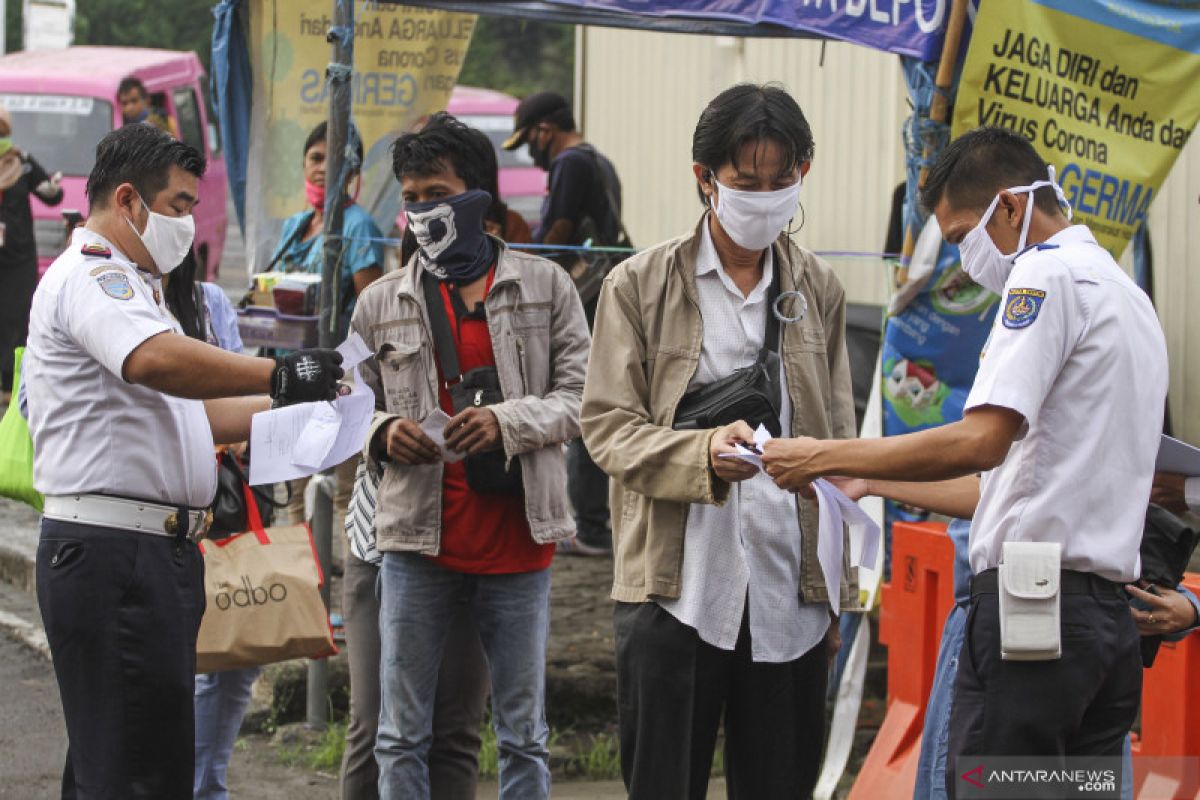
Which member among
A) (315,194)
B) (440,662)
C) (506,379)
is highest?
(315,194)

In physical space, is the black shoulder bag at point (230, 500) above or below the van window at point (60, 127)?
below

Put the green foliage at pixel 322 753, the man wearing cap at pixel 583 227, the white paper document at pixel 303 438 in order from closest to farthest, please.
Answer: the white paper document at pixel 303 438
the green foliage at pixel 322 753
the man wearing cap at pixel 583 227

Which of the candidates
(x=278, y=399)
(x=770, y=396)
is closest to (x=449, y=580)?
(x=278, y=399)

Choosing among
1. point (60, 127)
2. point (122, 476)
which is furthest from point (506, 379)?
point (60, 127)

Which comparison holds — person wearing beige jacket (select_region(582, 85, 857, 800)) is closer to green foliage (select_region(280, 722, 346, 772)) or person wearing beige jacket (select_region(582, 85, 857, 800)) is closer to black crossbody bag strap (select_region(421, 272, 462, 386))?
A: black crossbody bag strap (select_region(421, 272, 462, 386))

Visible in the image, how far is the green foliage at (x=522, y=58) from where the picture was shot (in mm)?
30828

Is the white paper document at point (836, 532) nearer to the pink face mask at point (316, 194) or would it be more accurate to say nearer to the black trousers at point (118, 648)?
the black trousers at point (118, 648)

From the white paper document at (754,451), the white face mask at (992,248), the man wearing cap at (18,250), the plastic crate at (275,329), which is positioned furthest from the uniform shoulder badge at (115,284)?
the man wearing cap at (18,250)

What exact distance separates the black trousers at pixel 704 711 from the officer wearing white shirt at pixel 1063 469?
627mm

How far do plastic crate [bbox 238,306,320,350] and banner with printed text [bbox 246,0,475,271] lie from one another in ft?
5.16

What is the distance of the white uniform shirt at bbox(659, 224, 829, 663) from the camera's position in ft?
12.9

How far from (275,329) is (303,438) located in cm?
202

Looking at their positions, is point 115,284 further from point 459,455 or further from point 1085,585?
point 1085,585

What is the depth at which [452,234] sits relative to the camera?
4.74 meters
